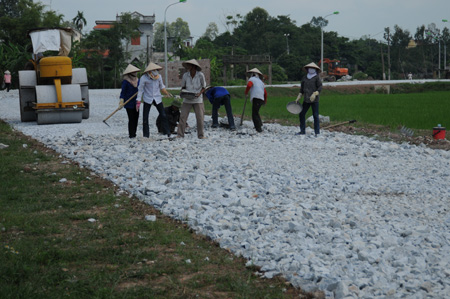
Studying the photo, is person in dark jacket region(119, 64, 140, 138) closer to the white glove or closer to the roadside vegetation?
the white glove

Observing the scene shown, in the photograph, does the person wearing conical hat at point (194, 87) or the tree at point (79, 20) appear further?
the tree at point (79, 20)

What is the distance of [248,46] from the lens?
7150 centimetres

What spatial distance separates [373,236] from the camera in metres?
5.16

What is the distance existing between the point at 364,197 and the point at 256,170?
6.97ft

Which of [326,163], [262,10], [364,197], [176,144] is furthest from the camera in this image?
[262,10]

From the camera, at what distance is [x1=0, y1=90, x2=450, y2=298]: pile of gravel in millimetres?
4363

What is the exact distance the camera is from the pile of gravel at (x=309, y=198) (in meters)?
4.36

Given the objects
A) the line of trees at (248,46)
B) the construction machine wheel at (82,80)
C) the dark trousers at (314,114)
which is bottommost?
the dark trousers at (314,114)

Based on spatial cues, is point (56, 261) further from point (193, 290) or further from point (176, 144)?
point (176, 144)

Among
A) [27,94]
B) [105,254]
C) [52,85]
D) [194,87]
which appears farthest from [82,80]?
[105,254]

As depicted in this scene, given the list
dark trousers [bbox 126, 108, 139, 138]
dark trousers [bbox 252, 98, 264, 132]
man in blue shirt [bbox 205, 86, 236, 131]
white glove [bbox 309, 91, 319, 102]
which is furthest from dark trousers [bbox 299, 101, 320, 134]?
dark trousers [bbox 126, 108, 139, 138]

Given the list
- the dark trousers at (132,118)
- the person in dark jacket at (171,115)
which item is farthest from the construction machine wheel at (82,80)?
the dark trousers at (132,118)

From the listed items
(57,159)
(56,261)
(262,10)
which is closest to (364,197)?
(56,261)

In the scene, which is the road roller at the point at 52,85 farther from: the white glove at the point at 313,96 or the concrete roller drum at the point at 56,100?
the white glove at the point at 313,96
